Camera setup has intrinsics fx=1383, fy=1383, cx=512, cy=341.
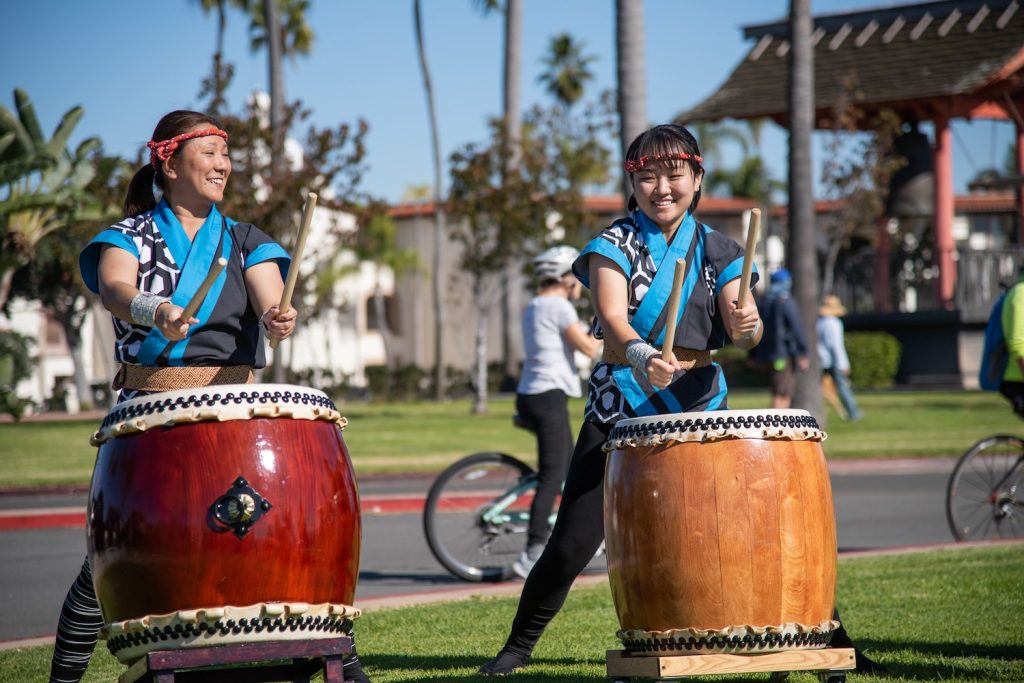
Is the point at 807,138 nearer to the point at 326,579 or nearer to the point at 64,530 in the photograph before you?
the point at 64,530

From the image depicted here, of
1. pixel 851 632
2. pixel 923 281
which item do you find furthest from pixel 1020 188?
pixel 851 632

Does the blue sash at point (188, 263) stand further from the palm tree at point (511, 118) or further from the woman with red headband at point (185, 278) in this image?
the palm tree at point (511, 118)

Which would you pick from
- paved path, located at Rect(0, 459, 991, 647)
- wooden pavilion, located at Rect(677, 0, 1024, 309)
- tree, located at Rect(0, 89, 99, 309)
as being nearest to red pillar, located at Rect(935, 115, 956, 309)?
wooden pavilion, located at Rect(677, 0, 1024, 309)

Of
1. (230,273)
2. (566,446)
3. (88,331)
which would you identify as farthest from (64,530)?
(88,331)

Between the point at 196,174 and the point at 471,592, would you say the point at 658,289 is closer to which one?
the point at 196,174

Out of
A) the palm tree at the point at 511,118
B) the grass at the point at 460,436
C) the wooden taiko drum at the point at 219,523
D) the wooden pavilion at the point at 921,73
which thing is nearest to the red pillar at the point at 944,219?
the wooden pavilion at the point at 921,73

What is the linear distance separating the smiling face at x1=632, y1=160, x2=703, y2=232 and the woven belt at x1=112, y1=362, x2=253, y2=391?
4.99 ft

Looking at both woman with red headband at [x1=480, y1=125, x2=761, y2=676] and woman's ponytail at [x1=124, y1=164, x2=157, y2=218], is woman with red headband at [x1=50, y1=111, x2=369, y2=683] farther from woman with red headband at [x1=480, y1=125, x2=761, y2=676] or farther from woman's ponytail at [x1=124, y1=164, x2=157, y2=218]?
woman with red headband at [x1=480, y1=125, x2=761, y2=676]

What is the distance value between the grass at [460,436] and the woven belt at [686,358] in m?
11.3

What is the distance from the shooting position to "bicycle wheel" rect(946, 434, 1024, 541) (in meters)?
9.62

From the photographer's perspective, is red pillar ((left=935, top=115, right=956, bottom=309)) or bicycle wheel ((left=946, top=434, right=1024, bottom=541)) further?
red pillar ((left=935, top=115, right=956, bottom=309))

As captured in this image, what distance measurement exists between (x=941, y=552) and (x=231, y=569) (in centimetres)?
633

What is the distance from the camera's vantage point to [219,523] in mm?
3830

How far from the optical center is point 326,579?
13.1ft
